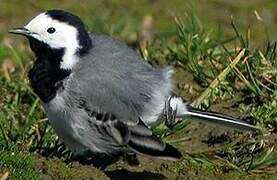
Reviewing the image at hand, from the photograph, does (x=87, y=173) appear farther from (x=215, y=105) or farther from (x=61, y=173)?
(x=215, y=105)

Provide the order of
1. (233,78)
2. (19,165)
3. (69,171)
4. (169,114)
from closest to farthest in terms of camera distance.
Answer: (19,165), (69,171), (169,114), (233,78)

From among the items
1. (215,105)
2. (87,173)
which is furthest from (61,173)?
(215,105)

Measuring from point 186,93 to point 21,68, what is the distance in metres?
1.43

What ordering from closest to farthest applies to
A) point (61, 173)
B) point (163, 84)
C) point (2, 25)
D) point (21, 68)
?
point (61, 173) < point (163, 84) < point (21, 68) < point (2, 25)

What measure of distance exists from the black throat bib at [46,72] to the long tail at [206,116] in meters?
0.76

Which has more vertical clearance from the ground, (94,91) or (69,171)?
(94,91)

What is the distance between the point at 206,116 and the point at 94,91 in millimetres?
820

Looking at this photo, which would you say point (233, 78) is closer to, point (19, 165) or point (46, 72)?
point (46, 72)

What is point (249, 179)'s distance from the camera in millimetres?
5828

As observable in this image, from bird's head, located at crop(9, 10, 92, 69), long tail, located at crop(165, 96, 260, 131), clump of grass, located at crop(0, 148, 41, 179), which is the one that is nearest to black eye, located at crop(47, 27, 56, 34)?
bird's head, located at crop(9, 10, 92, 69)

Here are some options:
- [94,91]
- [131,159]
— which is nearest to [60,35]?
[94,91]

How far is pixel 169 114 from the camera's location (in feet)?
19.7

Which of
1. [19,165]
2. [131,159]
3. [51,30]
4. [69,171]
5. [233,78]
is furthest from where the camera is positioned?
[233,78]

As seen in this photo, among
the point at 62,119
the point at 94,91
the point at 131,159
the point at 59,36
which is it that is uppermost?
the point at 59,36
